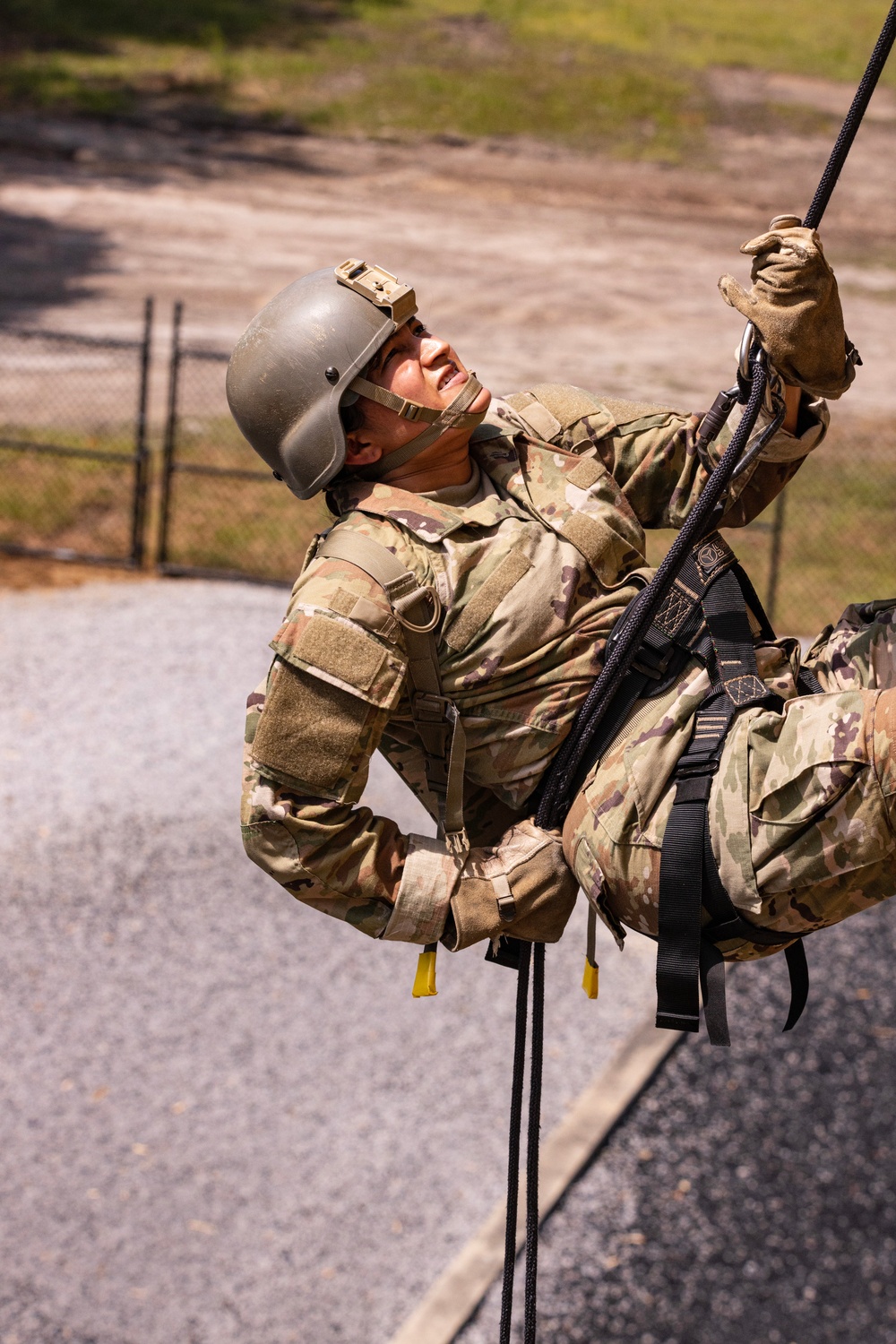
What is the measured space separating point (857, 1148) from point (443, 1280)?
8.19 ft

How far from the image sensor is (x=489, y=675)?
115 inches

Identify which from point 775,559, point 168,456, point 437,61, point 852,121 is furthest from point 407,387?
point 437,61

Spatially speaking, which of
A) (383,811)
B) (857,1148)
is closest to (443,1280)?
(857,1148)

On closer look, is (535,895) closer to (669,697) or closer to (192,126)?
(669,697)

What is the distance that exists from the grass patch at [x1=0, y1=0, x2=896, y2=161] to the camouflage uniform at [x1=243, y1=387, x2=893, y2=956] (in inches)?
890

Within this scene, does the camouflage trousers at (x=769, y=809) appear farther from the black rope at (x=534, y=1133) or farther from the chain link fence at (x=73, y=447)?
the chain link fence at (x=73, y=447)

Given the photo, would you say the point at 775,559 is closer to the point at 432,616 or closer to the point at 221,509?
the point at 221,509

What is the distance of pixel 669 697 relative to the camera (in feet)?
9.69

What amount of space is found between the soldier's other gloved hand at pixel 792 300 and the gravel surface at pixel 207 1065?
5745mm

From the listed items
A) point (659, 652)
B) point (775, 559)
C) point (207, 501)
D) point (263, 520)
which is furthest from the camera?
point (207, 501)

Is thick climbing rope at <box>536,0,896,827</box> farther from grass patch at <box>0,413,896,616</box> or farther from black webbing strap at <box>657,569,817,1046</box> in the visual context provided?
grass patch at <box>0,413,896,616</box>

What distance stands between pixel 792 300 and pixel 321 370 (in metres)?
Result: 0.93

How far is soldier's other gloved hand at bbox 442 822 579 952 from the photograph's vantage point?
2.93 metres

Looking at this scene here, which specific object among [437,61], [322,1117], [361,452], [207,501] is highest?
[361,452]
